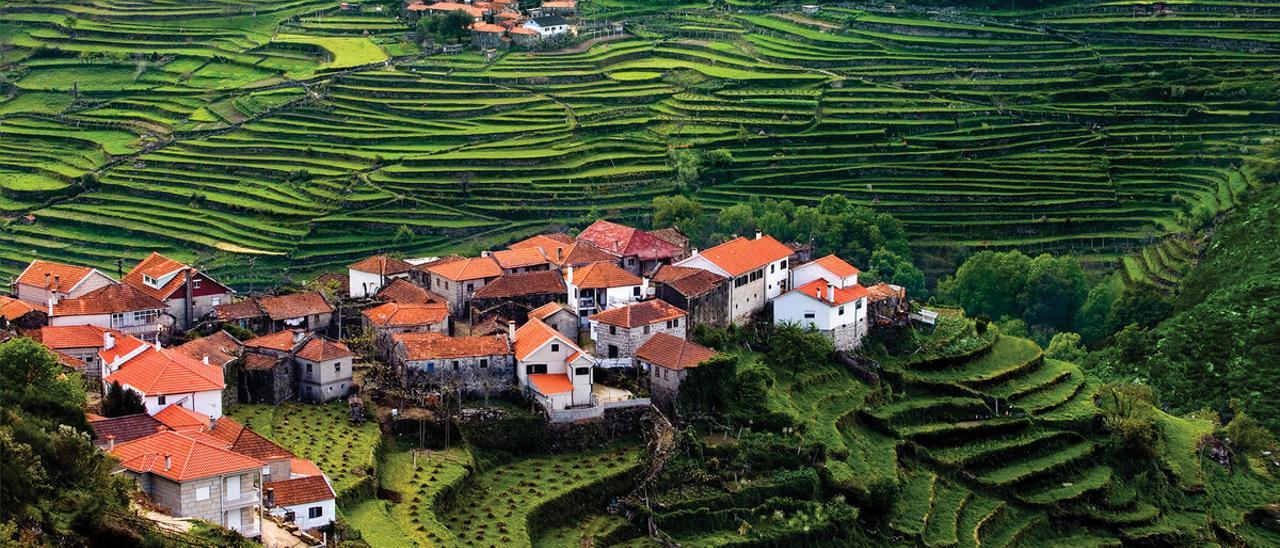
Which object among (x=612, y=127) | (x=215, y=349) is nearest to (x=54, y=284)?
(x=215, y=349)

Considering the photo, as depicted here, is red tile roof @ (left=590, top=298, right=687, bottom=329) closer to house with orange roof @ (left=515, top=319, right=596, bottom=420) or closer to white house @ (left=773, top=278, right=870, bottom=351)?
house with orange roof @ (left=515, top=319, right=596, bottom=420)

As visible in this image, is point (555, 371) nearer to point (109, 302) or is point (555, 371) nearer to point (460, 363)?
point (460, 363)

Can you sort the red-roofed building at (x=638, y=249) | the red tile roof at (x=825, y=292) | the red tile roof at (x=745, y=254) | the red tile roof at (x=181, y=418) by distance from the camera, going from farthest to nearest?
1. the red-roofed building at (x=638, y=249)
2. the red tile roof at (x=825, y=292)
3. the red tile roof at (x=745, y=254)
4. the red tile roof at (x=181, y=418)

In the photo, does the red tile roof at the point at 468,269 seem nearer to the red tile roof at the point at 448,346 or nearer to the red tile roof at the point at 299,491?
the red tile roof at the point at 448,346

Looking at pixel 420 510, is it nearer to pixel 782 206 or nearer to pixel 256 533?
pixel 256 533

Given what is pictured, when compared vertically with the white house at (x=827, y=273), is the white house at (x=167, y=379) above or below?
above

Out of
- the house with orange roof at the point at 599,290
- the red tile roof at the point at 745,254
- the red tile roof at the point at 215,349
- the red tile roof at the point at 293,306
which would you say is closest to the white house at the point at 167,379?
the red tile roof at the point at 215,349

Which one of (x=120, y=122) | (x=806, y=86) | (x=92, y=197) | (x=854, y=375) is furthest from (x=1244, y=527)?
(x=120, y=122)
